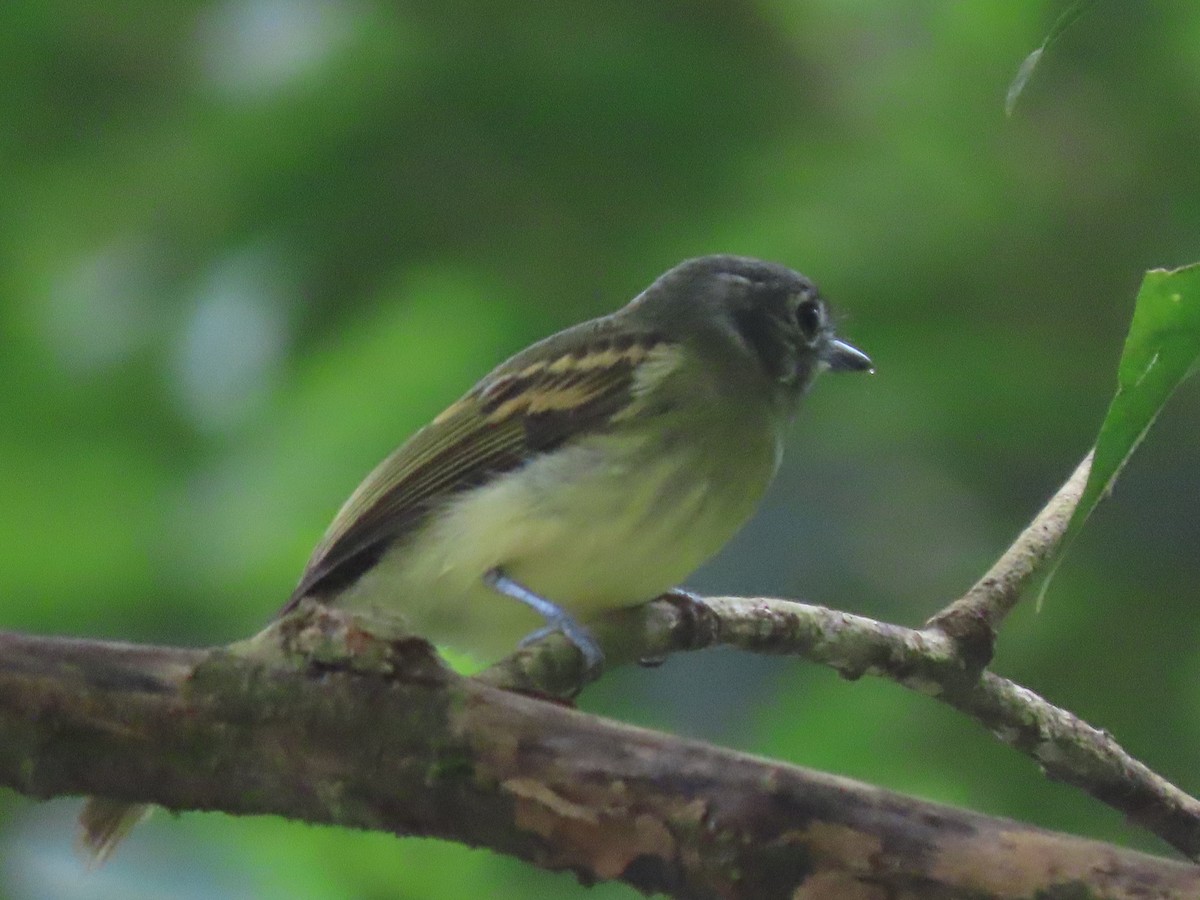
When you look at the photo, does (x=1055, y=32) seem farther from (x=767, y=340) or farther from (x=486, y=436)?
(x=767, y=340)

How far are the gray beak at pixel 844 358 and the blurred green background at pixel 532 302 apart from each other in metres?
0.23

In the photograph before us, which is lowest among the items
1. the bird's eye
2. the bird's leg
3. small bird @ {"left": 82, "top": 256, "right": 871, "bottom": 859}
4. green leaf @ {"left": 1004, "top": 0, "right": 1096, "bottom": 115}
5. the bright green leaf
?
the bird's leg

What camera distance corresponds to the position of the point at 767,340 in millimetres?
3916

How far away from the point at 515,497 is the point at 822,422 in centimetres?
124

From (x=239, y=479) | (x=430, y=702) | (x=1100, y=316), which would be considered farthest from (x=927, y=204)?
(x=430, y=702)

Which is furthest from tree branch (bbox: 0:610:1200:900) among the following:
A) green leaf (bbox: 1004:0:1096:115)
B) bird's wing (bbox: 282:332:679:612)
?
bird's wing (bbox: 282:332:679:612)

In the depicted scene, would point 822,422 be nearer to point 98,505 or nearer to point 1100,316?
point 1100,316

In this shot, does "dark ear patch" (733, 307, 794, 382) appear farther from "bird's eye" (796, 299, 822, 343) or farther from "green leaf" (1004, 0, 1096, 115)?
"green leaf" (1004, 0, 1096, 115)

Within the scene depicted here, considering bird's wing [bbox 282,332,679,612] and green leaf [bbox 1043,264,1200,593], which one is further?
bird's wing [bbox 282,332,679,612]

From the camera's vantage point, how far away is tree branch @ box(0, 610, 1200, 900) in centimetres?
167

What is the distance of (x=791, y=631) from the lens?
9.78 feet

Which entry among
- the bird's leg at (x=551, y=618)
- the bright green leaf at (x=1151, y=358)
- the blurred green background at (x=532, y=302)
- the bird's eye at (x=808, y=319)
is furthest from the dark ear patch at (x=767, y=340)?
the bright green leaf at (x=1151, y=358)

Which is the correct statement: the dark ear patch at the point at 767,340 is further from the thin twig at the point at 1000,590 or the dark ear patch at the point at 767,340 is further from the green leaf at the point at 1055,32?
the green leaf at the point at 1055,32

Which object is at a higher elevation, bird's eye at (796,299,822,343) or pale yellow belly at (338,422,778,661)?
bird's eye at (796,299,822,343)
